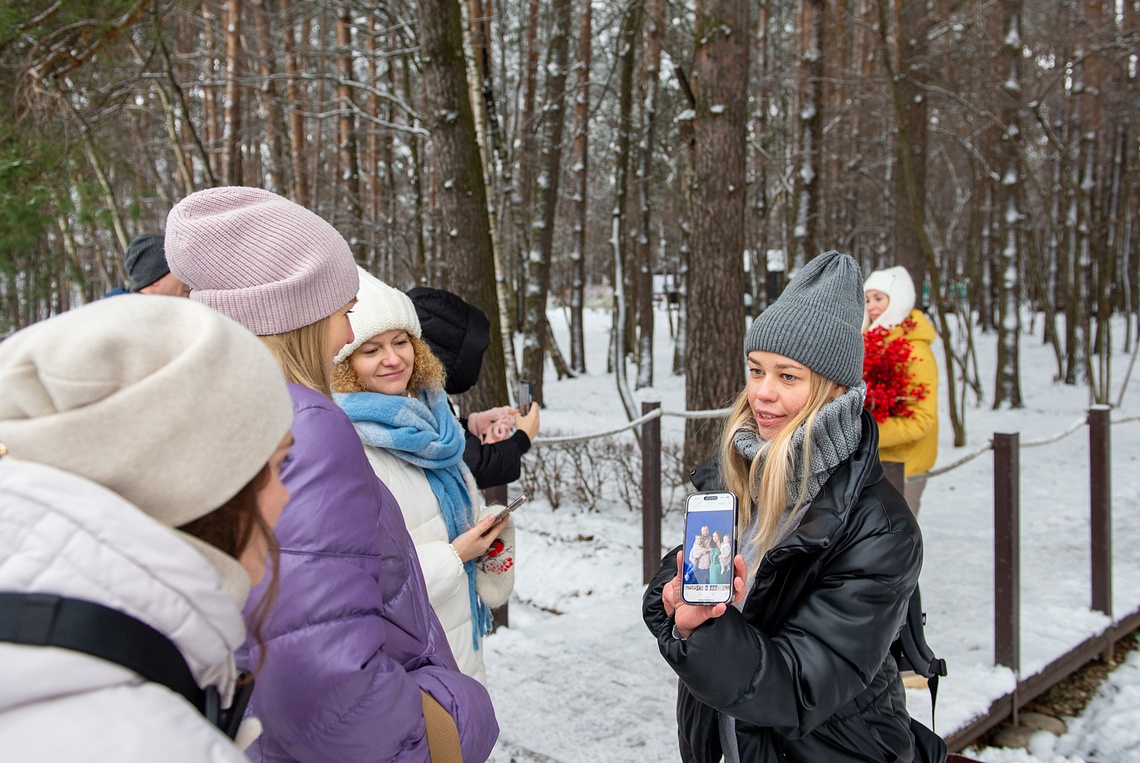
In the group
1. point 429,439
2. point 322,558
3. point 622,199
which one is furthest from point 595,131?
point 322,558

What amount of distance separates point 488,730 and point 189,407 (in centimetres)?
96

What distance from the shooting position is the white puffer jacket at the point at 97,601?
0.78m

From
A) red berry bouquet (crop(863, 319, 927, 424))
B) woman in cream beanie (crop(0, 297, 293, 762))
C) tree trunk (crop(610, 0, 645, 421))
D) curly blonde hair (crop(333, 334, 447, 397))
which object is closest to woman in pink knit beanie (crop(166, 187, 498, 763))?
woman in cream beanie (crop(0, 297, 293, 762))

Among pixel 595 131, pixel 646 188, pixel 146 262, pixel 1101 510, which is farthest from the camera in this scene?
pixel 595 131

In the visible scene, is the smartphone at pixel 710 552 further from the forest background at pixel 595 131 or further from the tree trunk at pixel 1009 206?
the tree trunk at pixel 1009 206

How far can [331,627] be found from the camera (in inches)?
52.6

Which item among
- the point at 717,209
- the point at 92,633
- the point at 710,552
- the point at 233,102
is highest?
the point at 233,102

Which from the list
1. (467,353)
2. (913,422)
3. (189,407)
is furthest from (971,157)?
(189,407)

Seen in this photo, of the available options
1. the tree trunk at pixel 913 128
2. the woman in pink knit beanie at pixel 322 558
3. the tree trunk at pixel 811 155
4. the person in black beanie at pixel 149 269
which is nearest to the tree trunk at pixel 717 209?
the tree trunk at pixel 811 155

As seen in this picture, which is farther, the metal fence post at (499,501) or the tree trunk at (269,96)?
the tree trunk at (269,96)

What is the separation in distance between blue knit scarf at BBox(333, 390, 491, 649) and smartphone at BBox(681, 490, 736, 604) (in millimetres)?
916

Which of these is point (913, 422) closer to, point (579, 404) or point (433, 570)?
point (433, 570)

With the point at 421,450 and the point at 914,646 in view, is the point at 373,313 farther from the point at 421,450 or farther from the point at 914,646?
the point at 914,646

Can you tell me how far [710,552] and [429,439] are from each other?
979 mm
